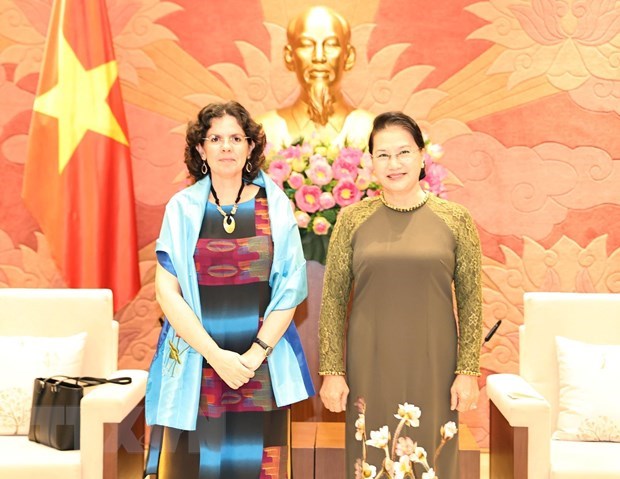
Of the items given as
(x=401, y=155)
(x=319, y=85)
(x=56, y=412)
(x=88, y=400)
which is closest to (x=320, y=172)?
(x=401, y=155)

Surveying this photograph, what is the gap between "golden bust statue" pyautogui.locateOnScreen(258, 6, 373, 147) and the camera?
149 inches

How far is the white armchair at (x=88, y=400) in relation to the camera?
8.61 feet

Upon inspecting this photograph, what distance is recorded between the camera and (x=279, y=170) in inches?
122

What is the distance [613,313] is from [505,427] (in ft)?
2.35

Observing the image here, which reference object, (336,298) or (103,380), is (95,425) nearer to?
(103,380)

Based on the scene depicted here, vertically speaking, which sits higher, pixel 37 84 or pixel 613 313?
pixel 37 84

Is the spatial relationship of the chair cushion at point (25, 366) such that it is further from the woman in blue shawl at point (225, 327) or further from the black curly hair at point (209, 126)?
the black curly hair at point (209, 126)

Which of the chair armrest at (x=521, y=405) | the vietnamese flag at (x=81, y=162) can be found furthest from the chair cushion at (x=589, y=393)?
the vietnamese flag at (x=81, y=162)

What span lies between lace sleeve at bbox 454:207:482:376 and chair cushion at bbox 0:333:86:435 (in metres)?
1.58

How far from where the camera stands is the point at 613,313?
311 cm

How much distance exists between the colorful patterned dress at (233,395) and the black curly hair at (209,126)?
0.21 m

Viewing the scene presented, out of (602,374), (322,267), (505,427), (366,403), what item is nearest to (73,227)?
(322,267)

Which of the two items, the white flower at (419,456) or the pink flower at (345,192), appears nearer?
the white flower at (419,456)

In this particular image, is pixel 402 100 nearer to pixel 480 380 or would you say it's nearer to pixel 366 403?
pixel 480 380
